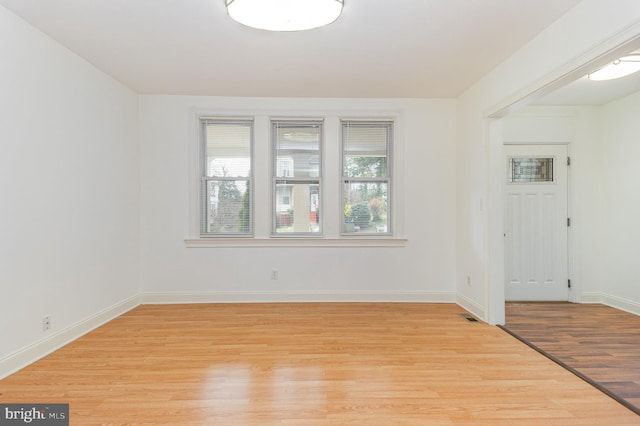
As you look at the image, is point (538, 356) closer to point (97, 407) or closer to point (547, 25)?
point (547, 25)

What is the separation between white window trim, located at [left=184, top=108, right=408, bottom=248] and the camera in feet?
14.2

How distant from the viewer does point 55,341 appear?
2883 mm

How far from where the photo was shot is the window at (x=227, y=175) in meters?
4.45

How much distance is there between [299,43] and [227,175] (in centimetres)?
212

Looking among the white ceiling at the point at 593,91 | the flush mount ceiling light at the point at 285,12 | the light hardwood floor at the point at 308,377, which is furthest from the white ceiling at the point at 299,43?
the light hardwood floor at the point at 308,377

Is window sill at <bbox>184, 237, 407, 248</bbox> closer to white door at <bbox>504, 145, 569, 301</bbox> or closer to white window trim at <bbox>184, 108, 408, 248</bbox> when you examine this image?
white window trim at <bbox>184, 108, 408, 248</bbox>

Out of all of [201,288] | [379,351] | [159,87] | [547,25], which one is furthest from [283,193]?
[547,25]

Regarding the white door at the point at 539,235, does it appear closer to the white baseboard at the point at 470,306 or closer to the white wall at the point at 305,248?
the white baseboard at the point at 470,306

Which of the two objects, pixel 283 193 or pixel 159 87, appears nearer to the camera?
pixel 159 87

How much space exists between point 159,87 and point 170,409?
11.4ft

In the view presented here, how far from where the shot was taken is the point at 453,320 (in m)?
3.70

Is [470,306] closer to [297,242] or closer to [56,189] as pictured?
[297,242]

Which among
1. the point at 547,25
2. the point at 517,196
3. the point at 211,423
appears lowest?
the point at 211,423

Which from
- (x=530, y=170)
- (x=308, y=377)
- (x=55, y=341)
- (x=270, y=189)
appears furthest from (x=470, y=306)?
(x=55, y=341)
